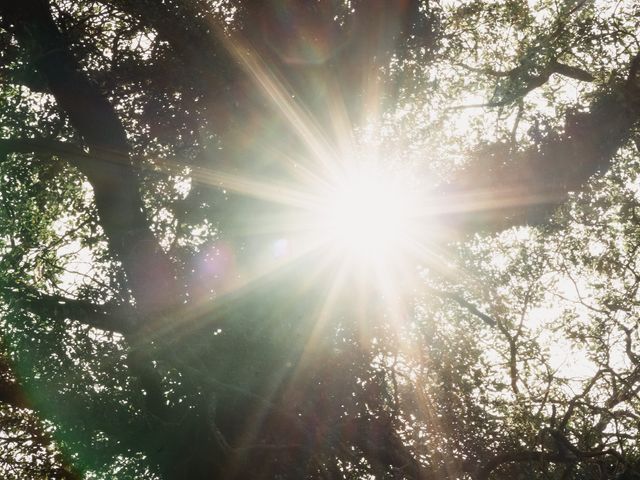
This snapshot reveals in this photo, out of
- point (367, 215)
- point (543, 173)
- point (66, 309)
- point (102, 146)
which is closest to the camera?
point (66, 309)

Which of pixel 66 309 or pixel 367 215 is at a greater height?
pixel 367 215

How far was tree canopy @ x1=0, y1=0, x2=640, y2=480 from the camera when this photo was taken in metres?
9.37

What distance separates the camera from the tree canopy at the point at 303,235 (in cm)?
937

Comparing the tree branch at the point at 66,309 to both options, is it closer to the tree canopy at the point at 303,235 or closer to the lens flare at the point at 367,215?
the tree canopy at the point at 303,235

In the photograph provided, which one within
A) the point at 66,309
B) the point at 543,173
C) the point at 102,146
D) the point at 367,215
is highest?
the point at 367,215

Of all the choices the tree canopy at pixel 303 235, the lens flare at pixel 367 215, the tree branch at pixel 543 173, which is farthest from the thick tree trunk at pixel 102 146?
the tree branch at pixel 543 173

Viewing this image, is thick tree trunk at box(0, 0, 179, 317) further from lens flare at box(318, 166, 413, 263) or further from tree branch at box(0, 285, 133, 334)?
lens flare at box(318, 166, 413, 263)

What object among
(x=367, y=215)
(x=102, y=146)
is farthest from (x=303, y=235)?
(x=102, y=146)

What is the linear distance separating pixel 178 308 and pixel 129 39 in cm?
688

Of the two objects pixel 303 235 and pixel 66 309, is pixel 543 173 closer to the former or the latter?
pixel 303 235

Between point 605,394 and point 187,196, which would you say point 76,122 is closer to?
point 187,196

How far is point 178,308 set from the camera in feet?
33.2

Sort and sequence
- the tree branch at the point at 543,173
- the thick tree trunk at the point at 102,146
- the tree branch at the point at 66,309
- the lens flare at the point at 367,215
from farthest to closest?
the lens flare at the point at 367,215, the tree branch at the point at 543,173, the thick tree trunk at the point at 102,146, the tree branch at the point at 66,309

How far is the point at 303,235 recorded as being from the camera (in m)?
12.8
